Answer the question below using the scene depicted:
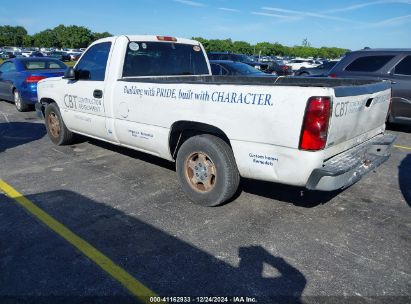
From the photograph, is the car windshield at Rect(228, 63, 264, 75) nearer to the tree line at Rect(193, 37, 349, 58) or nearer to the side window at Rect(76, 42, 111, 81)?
the side window at Rect(76, 42, 111, 81)

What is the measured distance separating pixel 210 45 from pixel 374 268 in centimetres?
10054

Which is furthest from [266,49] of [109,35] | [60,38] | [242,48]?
[60,38]

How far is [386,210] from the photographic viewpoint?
4199 mm

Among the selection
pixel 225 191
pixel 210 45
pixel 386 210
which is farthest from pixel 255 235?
pixel 210 45

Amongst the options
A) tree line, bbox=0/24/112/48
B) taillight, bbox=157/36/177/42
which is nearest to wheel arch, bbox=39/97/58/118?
taillight, bbox=157/36/177/42

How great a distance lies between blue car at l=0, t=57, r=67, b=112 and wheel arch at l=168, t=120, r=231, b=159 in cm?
697

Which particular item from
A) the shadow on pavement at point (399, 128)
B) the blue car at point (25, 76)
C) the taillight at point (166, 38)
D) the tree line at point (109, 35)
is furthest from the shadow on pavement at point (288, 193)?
the tree line at point (109, 35)

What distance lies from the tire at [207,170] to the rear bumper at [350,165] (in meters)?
0.94

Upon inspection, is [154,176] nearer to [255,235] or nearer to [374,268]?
[255,235]

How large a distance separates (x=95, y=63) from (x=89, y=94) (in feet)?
1.64

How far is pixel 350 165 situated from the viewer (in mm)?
3494

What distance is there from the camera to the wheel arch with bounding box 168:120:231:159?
13.1ft

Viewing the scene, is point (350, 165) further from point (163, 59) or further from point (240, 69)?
point (240, 69)

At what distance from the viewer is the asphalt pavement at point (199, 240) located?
2.78 meters
